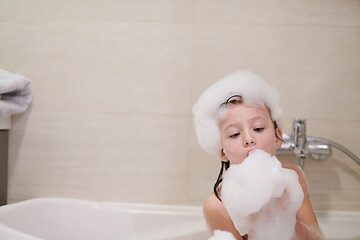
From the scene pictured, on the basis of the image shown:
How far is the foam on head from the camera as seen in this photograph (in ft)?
2.87

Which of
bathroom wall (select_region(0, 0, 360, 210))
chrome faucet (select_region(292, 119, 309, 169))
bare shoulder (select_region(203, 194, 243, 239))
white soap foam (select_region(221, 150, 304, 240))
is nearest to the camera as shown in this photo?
white soap foam (select_region(221, 150, 304, 240))

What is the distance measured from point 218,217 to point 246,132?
24 cm

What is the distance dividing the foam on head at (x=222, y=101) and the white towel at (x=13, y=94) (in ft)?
2.19

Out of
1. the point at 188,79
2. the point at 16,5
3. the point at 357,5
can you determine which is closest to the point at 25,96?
the point at 16,5

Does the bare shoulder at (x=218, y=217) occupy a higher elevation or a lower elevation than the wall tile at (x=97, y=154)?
lower

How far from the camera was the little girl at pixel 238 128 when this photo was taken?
2.64 ft

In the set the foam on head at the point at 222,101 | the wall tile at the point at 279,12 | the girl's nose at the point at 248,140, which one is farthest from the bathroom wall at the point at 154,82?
the girl's nose at the point at 248,140

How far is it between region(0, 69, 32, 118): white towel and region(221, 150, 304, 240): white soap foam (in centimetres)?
80

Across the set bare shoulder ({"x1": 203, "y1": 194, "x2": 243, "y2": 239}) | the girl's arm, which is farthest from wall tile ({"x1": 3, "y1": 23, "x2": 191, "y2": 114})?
the girl's arm

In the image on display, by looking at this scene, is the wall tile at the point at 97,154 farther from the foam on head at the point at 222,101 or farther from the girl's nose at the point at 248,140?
the girl's nose at the point at 248,140

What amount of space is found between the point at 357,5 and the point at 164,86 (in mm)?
773

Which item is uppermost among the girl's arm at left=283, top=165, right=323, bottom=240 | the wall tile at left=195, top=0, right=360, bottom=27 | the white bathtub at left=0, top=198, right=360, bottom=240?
the wall tile at left=195, top=0, right=360, bottom=27

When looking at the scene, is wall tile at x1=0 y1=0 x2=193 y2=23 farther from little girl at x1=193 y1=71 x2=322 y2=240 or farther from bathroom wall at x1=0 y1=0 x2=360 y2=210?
little girl at x1=193 y1=71 x2=322 y2=240

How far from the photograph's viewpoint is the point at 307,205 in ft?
2.89
